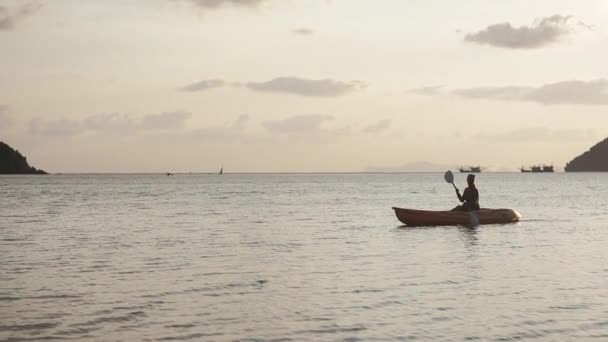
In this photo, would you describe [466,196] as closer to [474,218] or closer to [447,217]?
[474,218]

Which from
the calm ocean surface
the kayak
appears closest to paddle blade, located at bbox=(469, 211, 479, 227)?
the kayak

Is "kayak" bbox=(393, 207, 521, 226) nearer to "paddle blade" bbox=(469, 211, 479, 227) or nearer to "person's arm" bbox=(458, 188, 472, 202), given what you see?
"paddle blade" bbox=(469, 211, 479, 227)

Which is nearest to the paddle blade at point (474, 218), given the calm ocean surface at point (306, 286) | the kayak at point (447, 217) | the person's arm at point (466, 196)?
the kayak at point (447, 217)

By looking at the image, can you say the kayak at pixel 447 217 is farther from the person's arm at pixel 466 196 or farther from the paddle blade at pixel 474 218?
the person's arm at pixel 466 196

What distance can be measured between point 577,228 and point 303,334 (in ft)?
103

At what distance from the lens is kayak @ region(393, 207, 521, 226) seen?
38.7m

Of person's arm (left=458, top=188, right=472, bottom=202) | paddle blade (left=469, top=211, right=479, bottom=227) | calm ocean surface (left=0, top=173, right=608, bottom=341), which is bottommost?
calm ocean surface (left=0, top=173, right=608, bottom=341)

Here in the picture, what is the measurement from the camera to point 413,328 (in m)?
14.3

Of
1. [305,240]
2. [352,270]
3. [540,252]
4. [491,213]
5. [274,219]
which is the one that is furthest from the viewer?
[274,219]

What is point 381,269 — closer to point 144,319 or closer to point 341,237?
point 144,319

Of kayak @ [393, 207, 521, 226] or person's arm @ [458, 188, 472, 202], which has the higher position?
person's arm @ [458, 188, 472, 202]

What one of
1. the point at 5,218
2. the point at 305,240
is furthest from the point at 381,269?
the point at 5,218

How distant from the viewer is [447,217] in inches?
1524

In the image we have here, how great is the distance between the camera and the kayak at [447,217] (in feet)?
127
